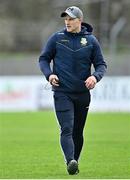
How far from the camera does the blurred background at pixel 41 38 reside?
117 ft

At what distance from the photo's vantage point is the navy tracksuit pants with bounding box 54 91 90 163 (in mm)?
11680

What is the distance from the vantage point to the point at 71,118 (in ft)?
38.7

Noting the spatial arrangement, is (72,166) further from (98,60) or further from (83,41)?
(83,41)

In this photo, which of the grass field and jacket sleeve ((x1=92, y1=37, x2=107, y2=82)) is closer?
jacket sleeve ((x1=92, y1=37, x2=107, y2=82))

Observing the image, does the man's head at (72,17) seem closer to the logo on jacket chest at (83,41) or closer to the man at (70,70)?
the man at (70,70)

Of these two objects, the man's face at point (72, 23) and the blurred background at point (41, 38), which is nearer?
the man's face at point (72, 23)

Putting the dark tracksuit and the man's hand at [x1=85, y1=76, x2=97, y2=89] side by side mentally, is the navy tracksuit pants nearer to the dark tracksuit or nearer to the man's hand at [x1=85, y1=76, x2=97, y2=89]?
the dark tracksuit

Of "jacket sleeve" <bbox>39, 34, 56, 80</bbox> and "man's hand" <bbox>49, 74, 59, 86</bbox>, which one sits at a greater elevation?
"jacket sleeve" <bbox>39, 34, 56, 80</bbox>

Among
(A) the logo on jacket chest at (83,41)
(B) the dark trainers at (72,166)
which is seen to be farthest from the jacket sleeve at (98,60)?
(B) the dark trainers at (72,166)

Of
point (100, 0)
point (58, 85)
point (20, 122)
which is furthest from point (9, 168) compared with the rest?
point (100, 0)

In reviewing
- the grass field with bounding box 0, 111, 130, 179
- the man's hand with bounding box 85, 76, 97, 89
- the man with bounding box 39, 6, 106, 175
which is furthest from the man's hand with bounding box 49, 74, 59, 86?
the grass field with bounding box 0, 111, 130, 179

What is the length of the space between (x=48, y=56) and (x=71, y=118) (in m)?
0.98

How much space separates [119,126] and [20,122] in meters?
3.77

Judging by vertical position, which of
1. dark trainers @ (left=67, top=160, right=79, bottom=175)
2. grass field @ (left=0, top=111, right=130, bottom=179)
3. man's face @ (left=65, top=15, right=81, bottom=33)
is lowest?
grass field @ (left=0, top=111, right=130, bottom=179)
